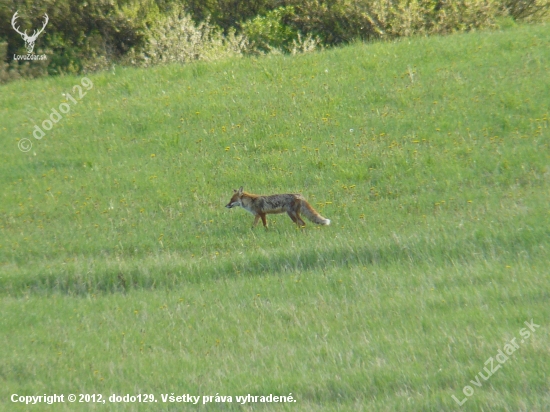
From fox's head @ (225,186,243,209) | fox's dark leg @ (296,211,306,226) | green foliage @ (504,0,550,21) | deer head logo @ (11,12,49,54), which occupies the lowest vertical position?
fox's dark leg @ (296,211,306,226)

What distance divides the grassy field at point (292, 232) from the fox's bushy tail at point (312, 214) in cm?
30

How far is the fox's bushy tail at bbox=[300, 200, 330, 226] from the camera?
1318 centimetres

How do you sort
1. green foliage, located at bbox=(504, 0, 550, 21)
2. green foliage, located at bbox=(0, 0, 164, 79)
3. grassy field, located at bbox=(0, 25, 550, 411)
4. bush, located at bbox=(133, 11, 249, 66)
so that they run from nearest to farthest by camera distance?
1. grassy field, located at bbox=(0, 25, 550, 411)
2. bush, located at bbox=(133, 11, 249, 66)
3. green foliage, located at bbox=(0, 0, 164, 79)
4. green foliage, located at bbox=(504, 0, 550, 21)

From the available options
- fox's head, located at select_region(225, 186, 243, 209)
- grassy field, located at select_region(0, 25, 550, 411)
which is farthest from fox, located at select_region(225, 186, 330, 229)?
grassy field, located at select_region(0, 25, 550, 411)

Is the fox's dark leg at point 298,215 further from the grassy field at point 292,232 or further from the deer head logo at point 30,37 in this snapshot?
the deer head logo at point 30,37

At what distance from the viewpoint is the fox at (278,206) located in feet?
43.5

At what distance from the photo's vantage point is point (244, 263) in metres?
11.9

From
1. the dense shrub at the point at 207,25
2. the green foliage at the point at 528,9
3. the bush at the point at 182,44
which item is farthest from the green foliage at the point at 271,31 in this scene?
the green foliage at the point at 528,9

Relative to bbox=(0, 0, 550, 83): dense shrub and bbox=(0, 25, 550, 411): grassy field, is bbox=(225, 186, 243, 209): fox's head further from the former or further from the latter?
bbox=(0, 0, 550, 83): dense shrub

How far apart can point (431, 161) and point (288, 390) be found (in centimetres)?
919

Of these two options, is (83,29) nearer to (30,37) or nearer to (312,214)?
(30,37)

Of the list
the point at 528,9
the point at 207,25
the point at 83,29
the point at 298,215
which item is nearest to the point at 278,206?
the point at 298,215

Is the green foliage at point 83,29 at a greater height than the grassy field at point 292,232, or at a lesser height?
greater

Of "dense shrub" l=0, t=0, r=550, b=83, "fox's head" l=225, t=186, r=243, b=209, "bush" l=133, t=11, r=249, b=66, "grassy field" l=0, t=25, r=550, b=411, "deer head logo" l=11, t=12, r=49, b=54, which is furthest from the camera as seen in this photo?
"deer head logo" l=11, t=12, r=49, b=54
